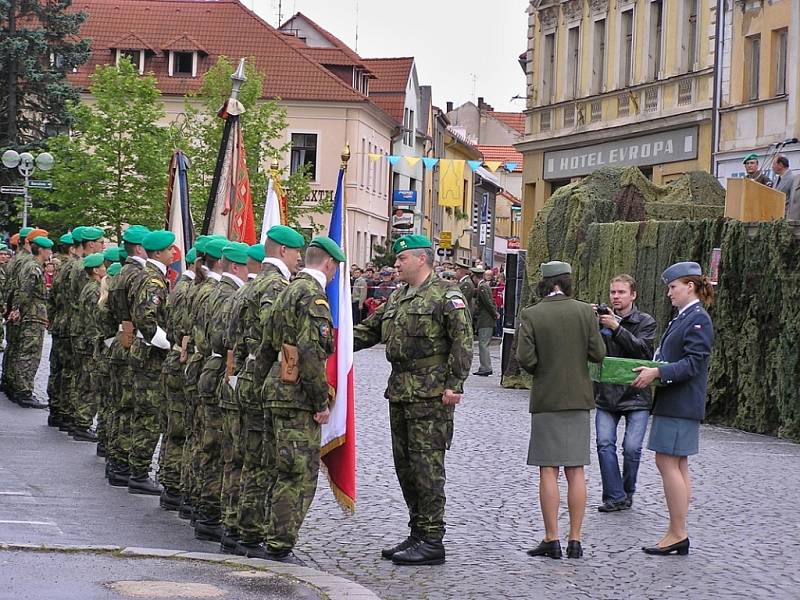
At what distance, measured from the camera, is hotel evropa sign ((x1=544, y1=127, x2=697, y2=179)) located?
33.7m

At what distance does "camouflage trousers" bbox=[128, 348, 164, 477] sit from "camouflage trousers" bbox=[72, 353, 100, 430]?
342 cm

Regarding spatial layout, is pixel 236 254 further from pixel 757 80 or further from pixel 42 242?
pixel 757 80

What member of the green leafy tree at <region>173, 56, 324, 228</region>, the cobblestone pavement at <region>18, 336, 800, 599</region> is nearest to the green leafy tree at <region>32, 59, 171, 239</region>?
the green leafy tree at <region>173, 56, 324, 228</region>

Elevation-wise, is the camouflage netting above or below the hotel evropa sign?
below

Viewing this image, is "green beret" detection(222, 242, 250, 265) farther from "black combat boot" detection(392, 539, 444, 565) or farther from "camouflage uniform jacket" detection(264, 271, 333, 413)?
"black combat boot" detection(392, 539, 444, 565)

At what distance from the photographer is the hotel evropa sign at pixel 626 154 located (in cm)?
3369

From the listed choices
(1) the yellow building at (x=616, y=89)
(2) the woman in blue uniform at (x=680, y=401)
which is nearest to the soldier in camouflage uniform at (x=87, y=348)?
(2) the woman in blue uniform at (x=680, y=401)

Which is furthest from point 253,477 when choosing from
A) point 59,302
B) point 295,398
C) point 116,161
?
point 116,161

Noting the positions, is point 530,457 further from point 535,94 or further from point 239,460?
point 535,94

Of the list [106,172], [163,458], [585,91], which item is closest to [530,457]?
[163,458]

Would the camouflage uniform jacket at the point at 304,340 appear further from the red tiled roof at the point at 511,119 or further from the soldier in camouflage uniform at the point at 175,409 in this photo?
the red tiled roof at the point at 511,119

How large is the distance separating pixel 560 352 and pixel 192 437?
2.74 meters

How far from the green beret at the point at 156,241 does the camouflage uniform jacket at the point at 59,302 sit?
14.7 ft

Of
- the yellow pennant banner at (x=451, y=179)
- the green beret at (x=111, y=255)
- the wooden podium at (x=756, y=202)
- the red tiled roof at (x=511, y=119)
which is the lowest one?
the green beret at (x=111, y=255)
